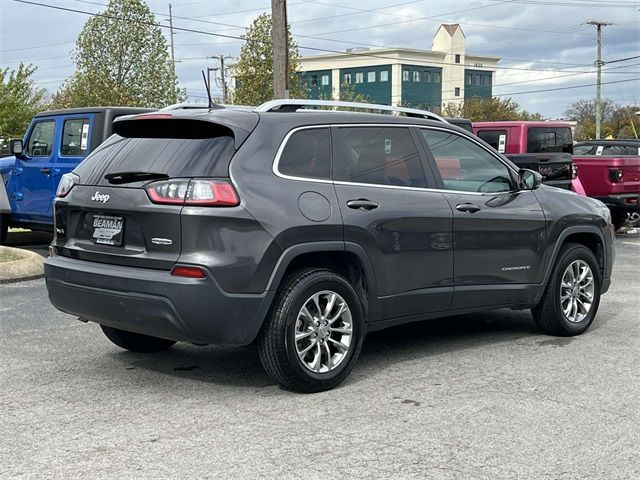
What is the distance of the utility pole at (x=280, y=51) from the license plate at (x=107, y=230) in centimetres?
1250

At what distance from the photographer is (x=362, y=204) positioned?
5680 mm

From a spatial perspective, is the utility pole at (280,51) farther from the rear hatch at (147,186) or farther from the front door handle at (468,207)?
the rear hatch at (147,186)

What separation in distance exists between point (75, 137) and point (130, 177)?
707cm

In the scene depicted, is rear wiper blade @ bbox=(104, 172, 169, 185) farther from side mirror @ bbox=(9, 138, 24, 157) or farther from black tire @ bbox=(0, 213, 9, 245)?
black tire @ bbox=(0, 213, 9, 245)

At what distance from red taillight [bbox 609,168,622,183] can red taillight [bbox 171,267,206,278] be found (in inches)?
499

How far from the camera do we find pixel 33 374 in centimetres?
593

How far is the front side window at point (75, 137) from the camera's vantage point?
1192 centimetres

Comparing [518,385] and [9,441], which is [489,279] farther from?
[9,441]

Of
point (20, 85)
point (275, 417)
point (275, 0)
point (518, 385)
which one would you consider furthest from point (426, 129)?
point (20, 85)

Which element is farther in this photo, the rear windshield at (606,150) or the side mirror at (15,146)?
Result: the rear windshield at (606,150)

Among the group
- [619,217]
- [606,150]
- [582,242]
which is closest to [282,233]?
[582,242]

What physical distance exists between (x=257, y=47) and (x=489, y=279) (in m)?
37.9

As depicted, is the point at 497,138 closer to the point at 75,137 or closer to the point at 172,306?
the point at 75,137

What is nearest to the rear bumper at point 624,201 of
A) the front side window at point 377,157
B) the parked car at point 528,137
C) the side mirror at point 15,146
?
the parked car at point 528,137
